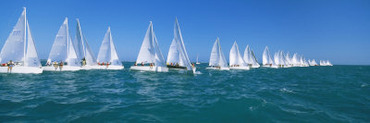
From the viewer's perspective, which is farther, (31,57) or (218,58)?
(218,58)

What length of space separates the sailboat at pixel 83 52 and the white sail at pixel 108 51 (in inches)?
74.1

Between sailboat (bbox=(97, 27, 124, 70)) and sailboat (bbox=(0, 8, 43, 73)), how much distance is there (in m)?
15.6

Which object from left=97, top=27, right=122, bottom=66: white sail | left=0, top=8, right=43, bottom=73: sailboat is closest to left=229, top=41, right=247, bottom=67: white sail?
left=97, top=27, right=122, bottom=66: white sail

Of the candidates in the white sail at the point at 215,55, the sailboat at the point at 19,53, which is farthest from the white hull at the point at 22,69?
the white sail at the point at 215,55

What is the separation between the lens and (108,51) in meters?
39.8

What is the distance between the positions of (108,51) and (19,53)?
55.1 feet

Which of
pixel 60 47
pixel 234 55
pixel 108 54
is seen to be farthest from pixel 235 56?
pixel 60 47

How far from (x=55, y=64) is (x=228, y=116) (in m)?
32.9

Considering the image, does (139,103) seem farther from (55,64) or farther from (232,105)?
(55,64)

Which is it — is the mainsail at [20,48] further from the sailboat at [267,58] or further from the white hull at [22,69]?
the sailboat at [267,58]

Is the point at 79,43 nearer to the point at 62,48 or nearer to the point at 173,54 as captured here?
the point at 62,48

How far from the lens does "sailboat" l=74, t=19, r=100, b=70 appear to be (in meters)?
35.7

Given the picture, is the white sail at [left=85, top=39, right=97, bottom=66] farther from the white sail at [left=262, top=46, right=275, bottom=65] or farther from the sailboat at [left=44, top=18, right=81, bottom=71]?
the white sail at [left=262, top=46, right=275, bottom=65]

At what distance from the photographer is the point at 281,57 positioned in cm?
8681
